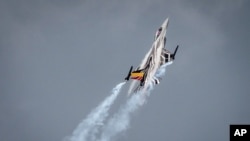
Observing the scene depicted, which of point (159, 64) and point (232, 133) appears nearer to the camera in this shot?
point (232, 133)

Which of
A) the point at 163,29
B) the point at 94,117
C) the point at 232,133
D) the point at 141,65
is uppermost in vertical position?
the point at 163,29

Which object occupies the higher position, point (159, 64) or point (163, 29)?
point (163, 29)

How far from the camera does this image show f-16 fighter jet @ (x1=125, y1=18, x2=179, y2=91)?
4887 inches

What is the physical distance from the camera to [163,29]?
442 ft

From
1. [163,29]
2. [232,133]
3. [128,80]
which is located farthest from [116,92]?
[232,133]

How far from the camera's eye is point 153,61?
12688cm

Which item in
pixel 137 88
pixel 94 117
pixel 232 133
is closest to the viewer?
pixel 232 133

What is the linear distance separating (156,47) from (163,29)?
5999mm

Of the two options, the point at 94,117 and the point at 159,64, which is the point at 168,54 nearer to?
the point at 159,64

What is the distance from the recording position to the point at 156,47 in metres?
131

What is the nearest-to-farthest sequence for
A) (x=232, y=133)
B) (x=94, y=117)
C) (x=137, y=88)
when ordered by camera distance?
(x=232, y=133) → (x=137, y=88) → (x=94, y=117)

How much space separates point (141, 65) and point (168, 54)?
7.00m

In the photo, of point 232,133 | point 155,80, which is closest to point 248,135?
point 232,133

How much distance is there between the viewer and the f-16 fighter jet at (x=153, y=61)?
12412cm
